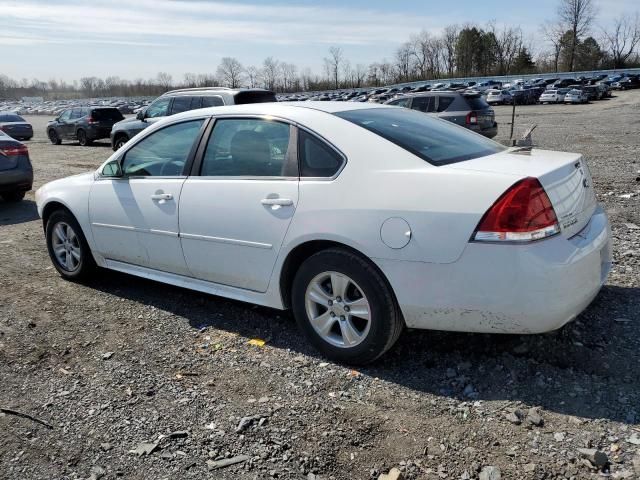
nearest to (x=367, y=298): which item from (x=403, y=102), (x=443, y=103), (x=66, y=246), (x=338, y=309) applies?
(x=338, y=309)

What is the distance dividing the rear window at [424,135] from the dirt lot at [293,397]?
4.11ft

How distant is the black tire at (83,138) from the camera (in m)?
22.1

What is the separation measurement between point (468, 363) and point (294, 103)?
2.24m

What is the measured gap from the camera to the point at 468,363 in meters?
3.38

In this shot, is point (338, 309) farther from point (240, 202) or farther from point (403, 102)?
point (403, 102)

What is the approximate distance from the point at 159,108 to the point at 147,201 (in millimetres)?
11290

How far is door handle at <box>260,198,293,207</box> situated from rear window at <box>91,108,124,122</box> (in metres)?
20.6

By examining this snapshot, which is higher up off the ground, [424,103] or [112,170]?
[424,103]

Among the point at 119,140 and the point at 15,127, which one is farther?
the point at 15,127

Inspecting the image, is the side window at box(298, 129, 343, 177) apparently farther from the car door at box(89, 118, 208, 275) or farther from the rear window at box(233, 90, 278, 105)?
the rear window at box(233, 90, 278, 105)

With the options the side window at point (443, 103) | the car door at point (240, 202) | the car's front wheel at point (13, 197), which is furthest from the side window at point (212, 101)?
the car door at point (240, 202)

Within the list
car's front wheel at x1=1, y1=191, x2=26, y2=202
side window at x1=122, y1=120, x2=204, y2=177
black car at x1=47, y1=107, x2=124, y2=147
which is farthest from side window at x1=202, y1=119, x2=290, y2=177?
black car at x1=47, y1=107, x2=124, y2=147

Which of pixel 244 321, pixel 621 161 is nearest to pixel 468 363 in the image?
pixel 244 321

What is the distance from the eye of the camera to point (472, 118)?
1439cm
